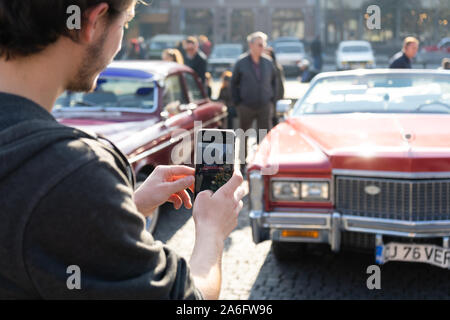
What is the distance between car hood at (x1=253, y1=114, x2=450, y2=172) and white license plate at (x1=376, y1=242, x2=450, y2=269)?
1.67 ft

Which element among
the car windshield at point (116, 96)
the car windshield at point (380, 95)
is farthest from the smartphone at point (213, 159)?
the car windshield at point (116, 96)

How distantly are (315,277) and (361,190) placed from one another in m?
0.95

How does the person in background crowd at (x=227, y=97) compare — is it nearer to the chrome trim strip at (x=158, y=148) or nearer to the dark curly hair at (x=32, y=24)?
the chrome trim strip at (x=158, y=148)

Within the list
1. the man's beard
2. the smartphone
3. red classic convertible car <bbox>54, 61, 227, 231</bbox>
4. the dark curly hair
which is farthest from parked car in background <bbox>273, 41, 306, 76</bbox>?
the dark curly hair

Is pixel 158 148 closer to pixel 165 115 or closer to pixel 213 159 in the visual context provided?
pixel 165 115

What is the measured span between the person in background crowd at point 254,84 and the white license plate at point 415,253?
450 cm

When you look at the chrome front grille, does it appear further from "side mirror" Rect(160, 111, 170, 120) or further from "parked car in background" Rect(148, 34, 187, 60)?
"parked car in background" Rect(148, 34, 187, 60)

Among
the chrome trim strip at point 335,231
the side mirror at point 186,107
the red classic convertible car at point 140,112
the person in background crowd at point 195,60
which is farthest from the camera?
the person in background crowd at point 195,60

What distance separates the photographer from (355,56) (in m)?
28.4

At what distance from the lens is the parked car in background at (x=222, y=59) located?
97.3 ft

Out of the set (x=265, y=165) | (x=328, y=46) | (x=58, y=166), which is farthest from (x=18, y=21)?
(x=328, y=46)

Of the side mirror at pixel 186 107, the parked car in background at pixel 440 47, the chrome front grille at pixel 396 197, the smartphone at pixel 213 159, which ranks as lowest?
the parked car in background at pixel 440 47

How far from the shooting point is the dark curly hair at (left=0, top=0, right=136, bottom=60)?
1.05 metres
